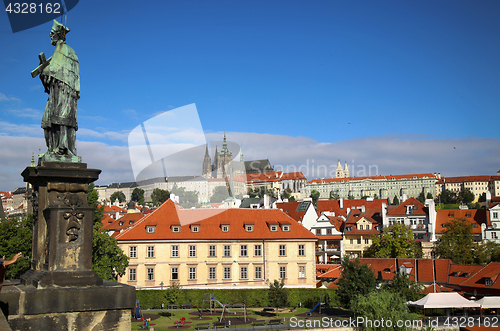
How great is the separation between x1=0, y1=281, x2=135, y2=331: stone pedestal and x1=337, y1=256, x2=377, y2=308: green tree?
26826 millimetres

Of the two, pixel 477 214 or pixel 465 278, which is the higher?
pixel 477 214

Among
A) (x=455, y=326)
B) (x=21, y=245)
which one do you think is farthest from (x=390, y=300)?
(x=21, y=245)

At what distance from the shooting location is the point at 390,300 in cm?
2620

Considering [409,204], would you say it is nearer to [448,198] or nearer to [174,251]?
[174,251]

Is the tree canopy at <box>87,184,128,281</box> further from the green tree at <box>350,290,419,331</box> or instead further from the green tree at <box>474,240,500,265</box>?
the green tree at <box>474,240,500,265</box>

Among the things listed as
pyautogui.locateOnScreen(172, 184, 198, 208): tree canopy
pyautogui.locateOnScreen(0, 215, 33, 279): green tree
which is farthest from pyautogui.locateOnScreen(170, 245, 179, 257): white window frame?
pyautogui.locateOnScreen(172, 184, 198, 208): tree canopy

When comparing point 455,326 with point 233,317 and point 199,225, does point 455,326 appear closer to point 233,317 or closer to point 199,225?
point 233,317

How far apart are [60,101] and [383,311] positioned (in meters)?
21.4

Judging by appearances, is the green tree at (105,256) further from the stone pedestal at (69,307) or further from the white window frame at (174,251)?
the stone pedestal at (69,307)

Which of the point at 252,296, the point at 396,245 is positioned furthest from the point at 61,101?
the point at 396,245

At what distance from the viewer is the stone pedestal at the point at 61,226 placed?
9.04 meters

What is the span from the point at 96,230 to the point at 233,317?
12241 millimetres

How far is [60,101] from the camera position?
33.1ft

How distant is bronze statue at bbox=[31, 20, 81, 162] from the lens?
10031 millimetres
